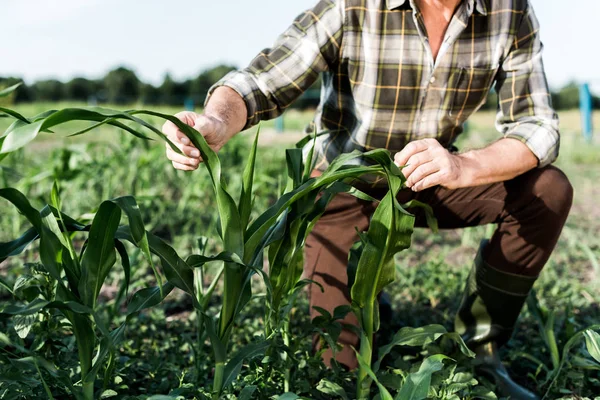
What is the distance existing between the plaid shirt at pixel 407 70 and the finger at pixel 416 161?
42 centimetres

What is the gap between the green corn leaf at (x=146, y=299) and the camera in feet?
3.88

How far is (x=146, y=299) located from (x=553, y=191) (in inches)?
42.9

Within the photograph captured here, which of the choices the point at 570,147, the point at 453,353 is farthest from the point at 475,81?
the point at 570,147

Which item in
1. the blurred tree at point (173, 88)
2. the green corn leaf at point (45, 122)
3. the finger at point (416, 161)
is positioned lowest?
the blurred tree at point (173, 88)

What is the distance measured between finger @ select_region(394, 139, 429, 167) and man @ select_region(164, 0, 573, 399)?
245mm

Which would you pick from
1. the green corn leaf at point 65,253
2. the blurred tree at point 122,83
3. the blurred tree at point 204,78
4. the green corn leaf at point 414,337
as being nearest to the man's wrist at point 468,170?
the green corn leaf at point 414,337

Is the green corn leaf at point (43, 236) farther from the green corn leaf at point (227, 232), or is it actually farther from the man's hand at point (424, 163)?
the man's hand at point (424, 163)

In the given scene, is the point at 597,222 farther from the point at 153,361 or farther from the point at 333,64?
the point at 153,361

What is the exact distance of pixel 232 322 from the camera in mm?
1269

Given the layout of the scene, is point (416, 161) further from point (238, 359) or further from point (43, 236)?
point (43, 236)

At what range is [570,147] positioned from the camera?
22.4 feet

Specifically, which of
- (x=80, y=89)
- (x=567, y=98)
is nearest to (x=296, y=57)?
(x=567, y=98)

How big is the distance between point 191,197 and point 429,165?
7.08 ft

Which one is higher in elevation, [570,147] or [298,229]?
[298,229]
